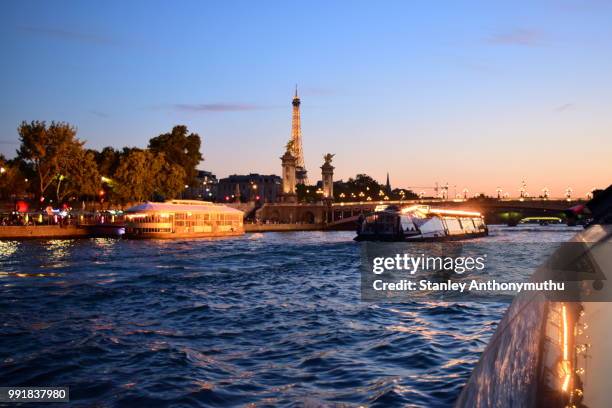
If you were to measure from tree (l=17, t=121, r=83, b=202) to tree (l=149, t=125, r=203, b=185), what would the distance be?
73.1 feet

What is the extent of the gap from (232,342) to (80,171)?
216 feet

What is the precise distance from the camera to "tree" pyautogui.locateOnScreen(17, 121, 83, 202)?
70.8 meters

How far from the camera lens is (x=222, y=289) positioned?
24.8m

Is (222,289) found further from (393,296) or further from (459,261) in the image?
(459,261)

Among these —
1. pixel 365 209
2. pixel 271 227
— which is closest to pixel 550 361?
pixel 271 227

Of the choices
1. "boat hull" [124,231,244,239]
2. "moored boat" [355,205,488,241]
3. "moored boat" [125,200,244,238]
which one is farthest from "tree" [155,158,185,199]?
"moored boat" [355,205,488,241]

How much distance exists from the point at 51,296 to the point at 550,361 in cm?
2177

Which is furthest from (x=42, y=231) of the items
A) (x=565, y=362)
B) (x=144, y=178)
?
(x=565, y=362)

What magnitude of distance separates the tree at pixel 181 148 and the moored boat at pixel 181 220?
15.8 m

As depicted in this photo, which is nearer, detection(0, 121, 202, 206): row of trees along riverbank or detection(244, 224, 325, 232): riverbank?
detection(0, 121, 202, 206): row of trees along riverbank

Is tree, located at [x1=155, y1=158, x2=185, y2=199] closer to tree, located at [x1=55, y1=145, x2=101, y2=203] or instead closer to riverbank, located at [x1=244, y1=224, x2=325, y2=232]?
tree, located at [x1=55, y1=145, x2=101, y2=203]

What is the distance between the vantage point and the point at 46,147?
236ft

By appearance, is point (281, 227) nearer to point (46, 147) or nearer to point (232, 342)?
point (46, 147)

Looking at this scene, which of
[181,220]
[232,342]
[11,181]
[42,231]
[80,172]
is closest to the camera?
[232,342]
